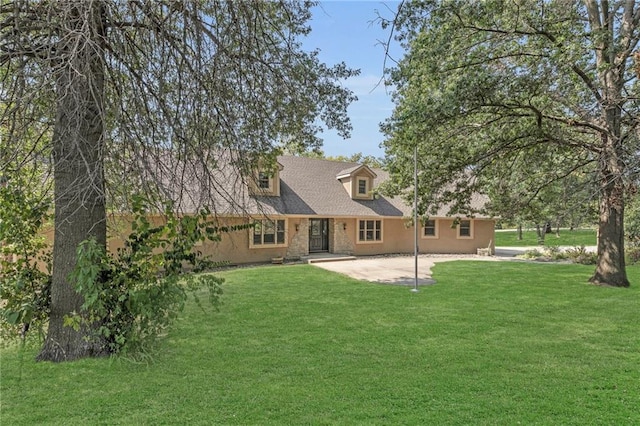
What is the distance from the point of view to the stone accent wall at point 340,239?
18.4 m

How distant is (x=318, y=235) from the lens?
18.5 m

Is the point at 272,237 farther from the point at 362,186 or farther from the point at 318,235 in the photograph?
the point at 362,186

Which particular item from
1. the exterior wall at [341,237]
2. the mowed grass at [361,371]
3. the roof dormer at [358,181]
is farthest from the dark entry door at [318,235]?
the mowed grass at [361,371]

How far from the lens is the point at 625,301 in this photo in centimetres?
871

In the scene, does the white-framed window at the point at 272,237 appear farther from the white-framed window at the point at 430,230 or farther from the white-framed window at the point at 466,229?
the white-framed window at the point at 466,229

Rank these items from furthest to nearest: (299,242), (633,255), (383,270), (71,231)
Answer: (299,242) → (633,255) → (383,270) → (71,231)

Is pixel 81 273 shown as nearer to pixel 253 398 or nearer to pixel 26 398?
pixel 26 398

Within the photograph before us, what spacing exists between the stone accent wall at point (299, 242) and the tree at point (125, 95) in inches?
427

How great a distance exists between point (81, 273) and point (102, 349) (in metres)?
1.49

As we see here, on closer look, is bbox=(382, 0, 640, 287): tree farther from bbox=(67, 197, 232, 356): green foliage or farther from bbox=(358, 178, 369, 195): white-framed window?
bbox=(358, 178, 369, 195): white-framed window

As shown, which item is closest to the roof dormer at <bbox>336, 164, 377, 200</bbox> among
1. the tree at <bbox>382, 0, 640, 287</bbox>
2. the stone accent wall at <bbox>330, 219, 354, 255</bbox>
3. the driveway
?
the stone accent wall at <bbox>330, 219, 354, 255</bbox>

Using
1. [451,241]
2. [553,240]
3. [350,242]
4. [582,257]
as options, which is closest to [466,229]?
[451,241]

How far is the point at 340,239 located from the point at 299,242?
7.75ft

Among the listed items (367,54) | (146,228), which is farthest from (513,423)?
(367,54)
